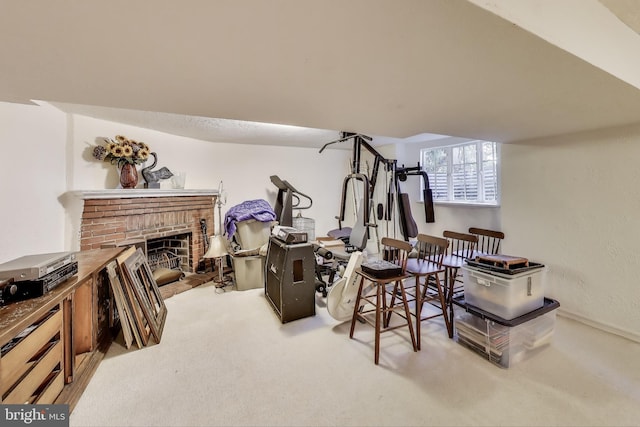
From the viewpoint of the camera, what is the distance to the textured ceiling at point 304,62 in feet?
2.51

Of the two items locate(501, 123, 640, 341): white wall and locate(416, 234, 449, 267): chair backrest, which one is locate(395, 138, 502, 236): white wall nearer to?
locate(501, 123, 640, 341): white wall

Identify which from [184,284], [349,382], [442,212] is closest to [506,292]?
[349,382]

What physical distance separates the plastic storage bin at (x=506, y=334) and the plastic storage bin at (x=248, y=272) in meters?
2.38

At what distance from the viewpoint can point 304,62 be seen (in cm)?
106

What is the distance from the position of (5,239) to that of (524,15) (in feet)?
11.3

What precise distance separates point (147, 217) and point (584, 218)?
16.0 feet

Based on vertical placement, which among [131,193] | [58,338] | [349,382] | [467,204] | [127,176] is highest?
[127,176]

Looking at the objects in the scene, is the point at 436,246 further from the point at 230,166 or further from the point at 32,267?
the point at 230,166

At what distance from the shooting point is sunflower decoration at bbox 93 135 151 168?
114 inches

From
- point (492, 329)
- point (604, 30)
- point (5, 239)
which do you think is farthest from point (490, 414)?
point (5, 239)

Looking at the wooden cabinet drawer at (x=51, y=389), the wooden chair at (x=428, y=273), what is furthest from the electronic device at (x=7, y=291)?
the wooden chair at (x=428, y=273)

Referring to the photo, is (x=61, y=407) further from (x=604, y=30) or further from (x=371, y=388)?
(x=604, y=30)

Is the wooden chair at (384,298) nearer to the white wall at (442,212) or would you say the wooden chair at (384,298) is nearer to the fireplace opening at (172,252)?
the white wall at (442,212)

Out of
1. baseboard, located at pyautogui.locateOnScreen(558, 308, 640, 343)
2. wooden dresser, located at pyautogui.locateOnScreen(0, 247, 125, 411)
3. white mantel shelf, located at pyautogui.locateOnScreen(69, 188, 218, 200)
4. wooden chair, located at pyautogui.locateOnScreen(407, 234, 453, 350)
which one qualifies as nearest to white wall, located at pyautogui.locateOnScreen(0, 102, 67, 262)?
white mantel shelf, located at pyautogui.locateOnScreen(69, 188, 218, 200)
